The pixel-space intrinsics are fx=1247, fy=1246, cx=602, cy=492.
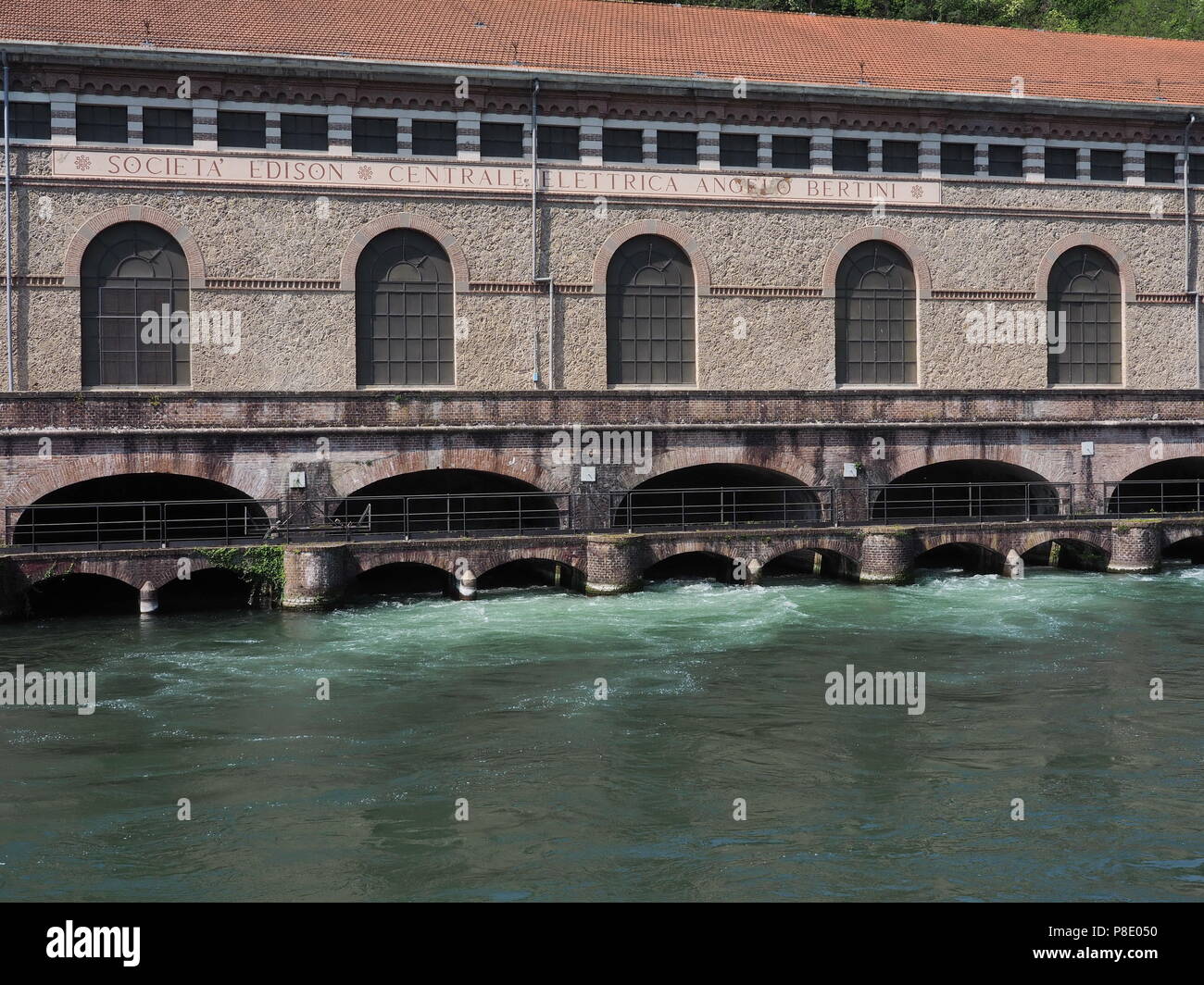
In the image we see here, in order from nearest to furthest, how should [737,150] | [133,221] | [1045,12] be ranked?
1. [133,221]
2. [737,150]
3. [1045,12]

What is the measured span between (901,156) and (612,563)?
45.6 feet

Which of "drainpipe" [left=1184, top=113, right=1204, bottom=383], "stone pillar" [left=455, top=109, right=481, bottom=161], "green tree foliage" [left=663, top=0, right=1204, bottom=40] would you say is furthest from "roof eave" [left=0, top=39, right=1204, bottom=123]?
"green tree foliage" [left=663, top=0, right=1204, bottom=40]

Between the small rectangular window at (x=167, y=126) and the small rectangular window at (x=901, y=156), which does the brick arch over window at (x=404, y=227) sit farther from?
the small rectangular window at (x=901, y=156)

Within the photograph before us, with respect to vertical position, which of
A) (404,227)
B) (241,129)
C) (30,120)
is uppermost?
(241,129)

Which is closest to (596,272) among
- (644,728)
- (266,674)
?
(266,674)

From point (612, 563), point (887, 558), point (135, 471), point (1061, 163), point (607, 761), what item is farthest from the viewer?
point (1061, 163)

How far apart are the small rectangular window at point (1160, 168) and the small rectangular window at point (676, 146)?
1232 centimetres

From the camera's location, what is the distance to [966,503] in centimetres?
3145

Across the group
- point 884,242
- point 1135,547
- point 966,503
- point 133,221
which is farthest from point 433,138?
point 1135,547

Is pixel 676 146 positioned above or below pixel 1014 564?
above

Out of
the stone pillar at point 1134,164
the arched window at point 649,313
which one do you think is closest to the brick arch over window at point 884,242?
the arched window at point 649,313

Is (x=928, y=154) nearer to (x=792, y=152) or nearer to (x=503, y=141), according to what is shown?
(x=792, y=152)

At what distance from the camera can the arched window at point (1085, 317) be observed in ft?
105

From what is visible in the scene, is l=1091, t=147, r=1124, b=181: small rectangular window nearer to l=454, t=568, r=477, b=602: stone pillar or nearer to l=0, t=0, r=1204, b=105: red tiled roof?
l=0, t=0, r=1204, b=105: red tiled roof
